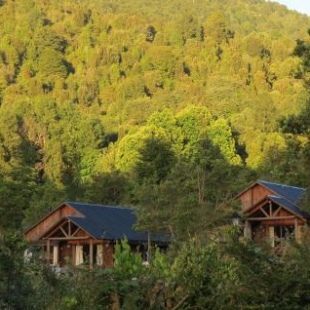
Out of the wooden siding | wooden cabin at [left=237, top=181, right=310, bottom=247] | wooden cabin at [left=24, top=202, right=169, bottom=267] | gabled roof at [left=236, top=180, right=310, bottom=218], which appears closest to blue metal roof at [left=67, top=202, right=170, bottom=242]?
wooden cabin at [left=24, top=202, right=169, bottom=267]

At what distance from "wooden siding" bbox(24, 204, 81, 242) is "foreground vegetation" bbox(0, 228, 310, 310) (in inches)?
939

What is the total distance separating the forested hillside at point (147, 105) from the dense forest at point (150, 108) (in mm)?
155

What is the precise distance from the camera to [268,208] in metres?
35.6

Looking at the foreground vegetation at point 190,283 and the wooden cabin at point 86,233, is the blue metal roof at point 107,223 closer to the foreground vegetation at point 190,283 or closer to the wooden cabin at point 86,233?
the wooden cabin at point 86,233

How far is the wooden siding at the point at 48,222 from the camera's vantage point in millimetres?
38675

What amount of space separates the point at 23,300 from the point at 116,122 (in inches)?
3587

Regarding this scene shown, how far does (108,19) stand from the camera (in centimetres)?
15288

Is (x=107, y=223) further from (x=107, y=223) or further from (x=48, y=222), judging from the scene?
(x=48, y=222)

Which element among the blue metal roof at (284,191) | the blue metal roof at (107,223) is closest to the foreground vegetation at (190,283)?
the blue metal roof at (284,191)

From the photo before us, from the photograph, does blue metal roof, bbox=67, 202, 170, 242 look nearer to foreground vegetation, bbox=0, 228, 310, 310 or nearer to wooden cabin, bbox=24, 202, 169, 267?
wooden cabin, bbox=24, 202, 169, 267

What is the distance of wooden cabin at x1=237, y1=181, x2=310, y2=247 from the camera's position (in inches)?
1353

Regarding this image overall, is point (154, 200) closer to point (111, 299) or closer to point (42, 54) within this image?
point (111, 299)

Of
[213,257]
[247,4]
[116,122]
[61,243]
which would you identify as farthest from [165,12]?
[213,257]

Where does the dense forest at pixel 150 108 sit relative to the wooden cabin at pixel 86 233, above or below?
above
